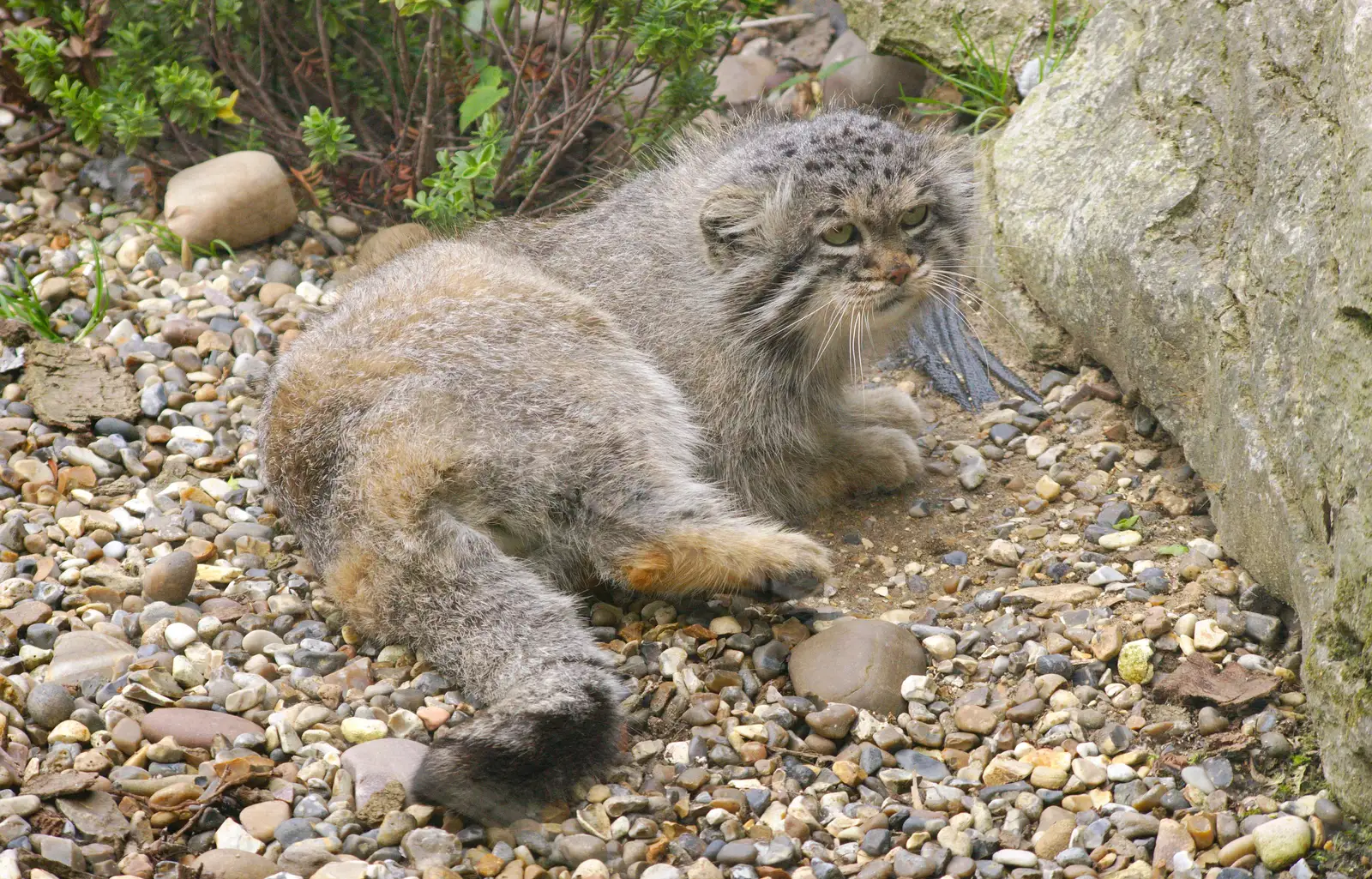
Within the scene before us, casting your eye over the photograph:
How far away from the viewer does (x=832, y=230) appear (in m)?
4.23

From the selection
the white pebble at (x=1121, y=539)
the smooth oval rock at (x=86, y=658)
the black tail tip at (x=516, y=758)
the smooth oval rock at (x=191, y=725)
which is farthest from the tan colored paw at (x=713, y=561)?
the smooth oval rock at (x=86, y=658)

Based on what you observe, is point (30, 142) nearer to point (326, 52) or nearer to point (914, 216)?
point (326, 52)

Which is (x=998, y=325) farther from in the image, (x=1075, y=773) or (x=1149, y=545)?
(x=1075, y=773)

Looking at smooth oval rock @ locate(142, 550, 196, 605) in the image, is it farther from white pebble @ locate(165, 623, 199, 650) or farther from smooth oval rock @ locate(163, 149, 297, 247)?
smooth oval rock @ locate(163, 149, 297, 247)

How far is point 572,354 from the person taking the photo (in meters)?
4.25

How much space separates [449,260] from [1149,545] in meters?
2.59

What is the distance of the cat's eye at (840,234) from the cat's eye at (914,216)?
0.20 m

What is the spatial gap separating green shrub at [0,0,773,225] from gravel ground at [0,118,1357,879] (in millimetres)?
1253

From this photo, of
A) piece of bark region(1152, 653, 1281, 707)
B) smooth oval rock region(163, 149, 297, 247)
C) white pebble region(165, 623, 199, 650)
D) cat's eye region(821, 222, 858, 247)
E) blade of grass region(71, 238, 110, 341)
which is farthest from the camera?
smooth oval rock region(163, 149, 297, 247)

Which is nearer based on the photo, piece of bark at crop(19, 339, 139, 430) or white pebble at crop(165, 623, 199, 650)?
white pebble at crop(165, 623, 199, 650)

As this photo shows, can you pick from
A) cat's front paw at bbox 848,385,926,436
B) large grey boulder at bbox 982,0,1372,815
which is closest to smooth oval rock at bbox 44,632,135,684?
cat's front paw at bbox 848,385,926,436

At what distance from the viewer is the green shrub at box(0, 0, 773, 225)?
5434 millimetres

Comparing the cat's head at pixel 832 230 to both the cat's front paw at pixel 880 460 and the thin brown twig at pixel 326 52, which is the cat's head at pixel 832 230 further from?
the thin brown twig at pixel 326 52

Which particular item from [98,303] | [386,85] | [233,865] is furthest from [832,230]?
[98,303]
